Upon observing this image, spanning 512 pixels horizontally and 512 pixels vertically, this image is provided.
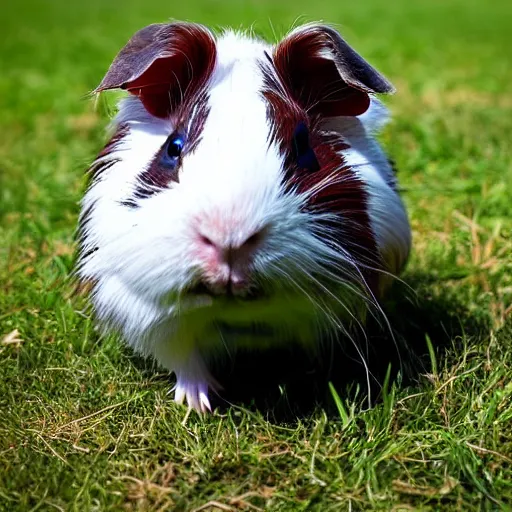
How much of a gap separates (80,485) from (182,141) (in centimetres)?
103

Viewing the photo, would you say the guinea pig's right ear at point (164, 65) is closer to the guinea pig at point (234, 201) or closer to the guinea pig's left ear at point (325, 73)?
the guinea pig at point (234, 201)

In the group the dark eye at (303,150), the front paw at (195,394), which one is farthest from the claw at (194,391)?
the dark eye at (303,150)

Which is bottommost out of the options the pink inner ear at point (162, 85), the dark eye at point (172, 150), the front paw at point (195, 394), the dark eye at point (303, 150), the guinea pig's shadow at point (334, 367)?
the guinea pig's shadow at point (334, 367)

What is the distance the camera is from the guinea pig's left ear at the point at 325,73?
7.94 ft

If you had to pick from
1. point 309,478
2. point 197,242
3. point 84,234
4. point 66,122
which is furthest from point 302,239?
point 66,122

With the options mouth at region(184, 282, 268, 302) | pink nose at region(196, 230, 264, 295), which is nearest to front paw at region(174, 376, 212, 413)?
mouth at region(184, 282, 268, 302)

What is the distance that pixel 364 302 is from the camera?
8.47 feet

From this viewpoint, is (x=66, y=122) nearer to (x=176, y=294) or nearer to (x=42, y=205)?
(x=42, y=205)

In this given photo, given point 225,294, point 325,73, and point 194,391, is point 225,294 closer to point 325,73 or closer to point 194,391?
point 194,391

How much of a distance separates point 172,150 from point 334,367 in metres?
1.05

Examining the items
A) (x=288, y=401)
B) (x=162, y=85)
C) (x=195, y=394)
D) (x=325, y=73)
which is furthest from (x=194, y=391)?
(x=325, y=73)

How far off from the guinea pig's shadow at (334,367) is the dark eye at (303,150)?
0.66m

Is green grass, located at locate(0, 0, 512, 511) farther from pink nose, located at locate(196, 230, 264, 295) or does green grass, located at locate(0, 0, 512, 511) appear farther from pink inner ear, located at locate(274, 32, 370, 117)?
pink nose, located at locate(196, 230, 264, 295)

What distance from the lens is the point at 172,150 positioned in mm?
2379
